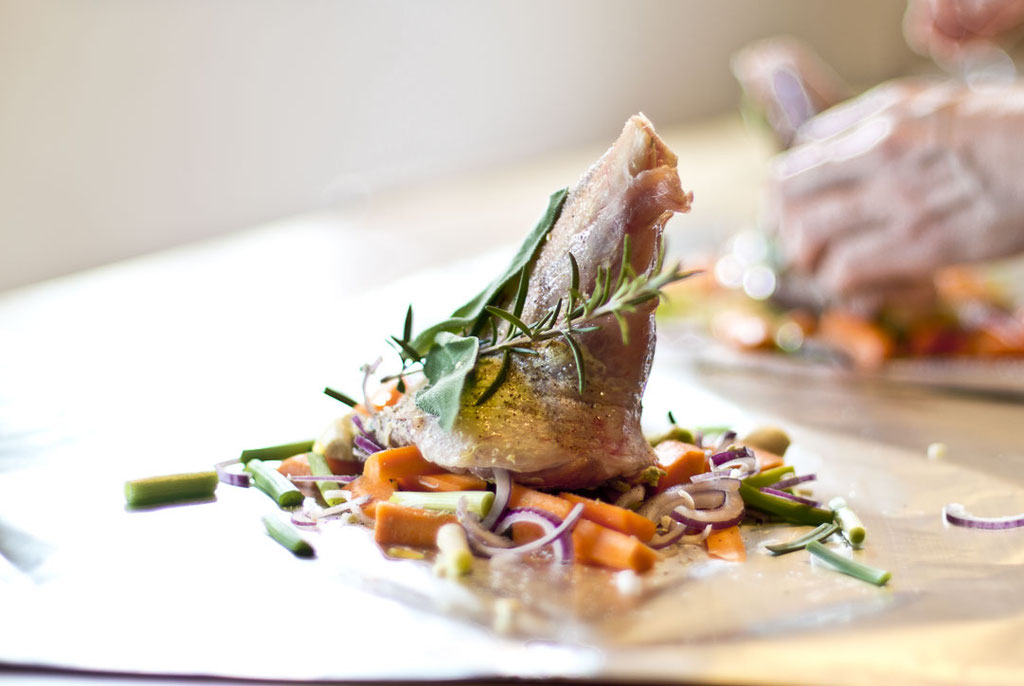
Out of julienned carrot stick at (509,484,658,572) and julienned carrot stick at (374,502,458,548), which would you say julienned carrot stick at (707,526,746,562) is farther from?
julienned carrot stick at (374,502,458,548)

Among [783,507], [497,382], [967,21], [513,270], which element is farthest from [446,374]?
[967,21]

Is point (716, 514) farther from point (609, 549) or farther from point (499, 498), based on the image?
point (499, 498)

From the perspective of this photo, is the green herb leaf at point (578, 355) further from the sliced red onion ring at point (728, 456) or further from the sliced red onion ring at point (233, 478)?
Result: the sliced red onion ring at point (233, 478)

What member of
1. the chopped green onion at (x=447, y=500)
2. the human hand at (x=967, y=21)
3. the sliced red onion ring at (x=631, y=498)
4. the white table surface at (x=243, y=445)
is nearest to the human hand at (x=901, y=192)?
the white table surface at (x=243, y=445)

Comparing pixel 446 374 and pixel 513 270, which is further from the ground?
pixel 513 270

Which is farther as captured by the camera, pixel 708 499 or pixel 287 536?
pixel 708 499

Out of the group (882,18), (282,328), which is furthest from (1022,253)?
(882,18)
